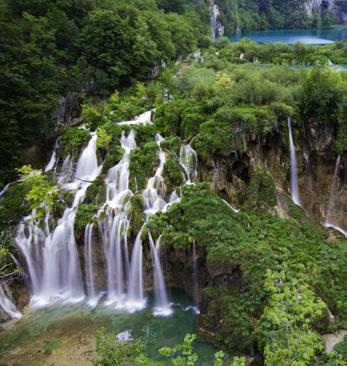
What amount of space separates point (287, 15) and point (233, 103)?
100935 millimetres

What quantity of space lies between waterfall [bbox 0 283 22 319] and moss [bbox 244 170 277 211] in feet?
30.0

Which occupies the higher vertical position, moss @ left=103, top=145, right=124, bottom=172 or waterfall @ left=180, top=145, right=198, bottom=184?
moss @ left=103, top=145, right=124, bottom=172

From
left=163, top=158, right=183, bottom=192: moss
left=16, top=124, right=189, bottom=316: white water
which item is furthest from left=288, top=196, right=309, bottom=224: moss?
left=163, top=158, right=183, bottom=192: moss

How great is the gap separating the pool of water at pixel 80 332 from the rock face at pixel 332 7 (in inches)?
4489

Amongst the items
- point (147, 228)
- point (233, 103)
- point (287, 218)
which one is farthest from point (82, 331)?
point (233, 103)

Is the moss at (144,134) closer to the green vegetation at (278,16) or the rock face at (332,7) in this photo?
the green vegetation at (278,16)

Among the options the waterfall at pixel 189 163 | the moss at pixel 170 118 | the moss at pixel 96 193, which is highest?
the moss at pixel 170 118

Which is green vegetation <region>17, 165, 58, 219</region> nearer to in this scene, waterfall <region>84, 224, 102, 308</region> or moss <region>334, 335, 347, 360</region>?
waterfall <region>84, 224, 102, 308</region>

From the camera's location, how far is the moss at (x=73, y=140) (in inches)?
623

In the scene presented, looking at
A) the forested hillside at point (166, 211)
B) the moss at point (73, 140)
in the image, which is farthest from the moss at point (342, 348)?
the moss at point (73, 140)

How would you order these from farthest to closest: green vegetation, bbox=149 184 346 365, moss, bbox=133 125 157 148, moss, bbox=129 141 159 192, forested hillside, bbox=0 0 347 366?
moss, bbox=133 125 157 148
moss, bbox=129 141 159 192
forested hillside, bbox=0 0 347 366
green vegetation, bbox=149 184 346 365

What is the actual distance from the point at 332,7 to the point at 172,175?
120351mm

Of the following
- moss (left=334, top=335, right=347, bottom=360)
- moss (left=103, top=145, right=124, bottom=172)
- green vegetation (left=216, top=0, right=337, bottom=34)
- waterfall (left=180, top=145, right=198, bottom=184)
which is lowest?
moss (left=334, top=335, right=347, bottom=360)

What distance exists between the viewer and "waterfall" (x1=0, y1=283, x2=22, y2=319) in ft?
38.3
